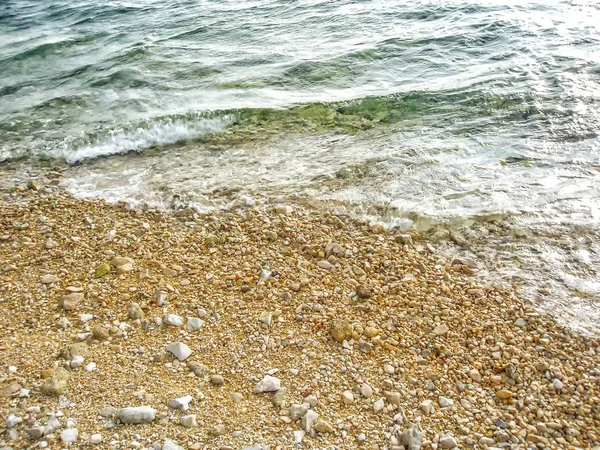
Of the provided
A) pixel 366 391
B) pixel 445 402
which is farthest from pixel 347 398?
pixel 445 402

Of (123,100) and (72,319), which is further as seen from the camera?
(123,100)

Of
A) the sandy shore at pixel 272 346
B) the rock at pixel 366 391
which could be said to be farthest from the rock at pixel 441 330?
the rock at pixel 366 391

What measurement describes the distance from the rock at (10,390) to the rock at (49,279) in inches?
57.1

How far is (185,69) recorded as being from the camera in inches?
449

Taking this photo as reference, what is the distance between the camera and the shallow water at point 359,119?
19.9 ft

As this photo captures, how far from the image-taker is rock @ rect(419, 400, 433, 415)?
11.9 feet

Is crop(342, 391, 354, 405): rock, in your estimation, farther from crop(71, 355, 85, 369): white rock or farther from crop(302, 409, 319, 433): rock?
crop(71, 355, 85, 369): white rock

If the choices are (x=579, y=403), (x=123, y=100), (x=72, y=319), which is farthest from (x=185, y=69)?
(x=579, y=403)

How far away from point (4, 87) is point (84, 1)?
33.4ft

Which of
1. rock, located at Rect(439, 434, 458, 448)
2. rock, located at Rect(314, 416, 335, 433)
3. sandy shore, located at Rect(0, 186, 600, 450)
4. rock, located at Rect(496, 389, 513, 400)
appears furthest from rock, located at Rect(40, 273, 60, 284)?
rock, located at Rect(496, 389, 513, 400)

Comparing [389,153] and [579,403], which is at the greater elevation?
[389,153]

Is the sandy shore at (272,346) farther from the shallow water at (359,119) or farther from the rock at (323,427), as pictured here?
the shallow water at (359,119)

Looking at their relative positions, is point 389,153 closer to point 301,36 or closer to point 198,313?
point 198,313

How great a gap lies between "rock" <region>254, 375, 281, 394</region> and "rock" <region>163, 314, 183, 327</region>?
1056 millimetres
